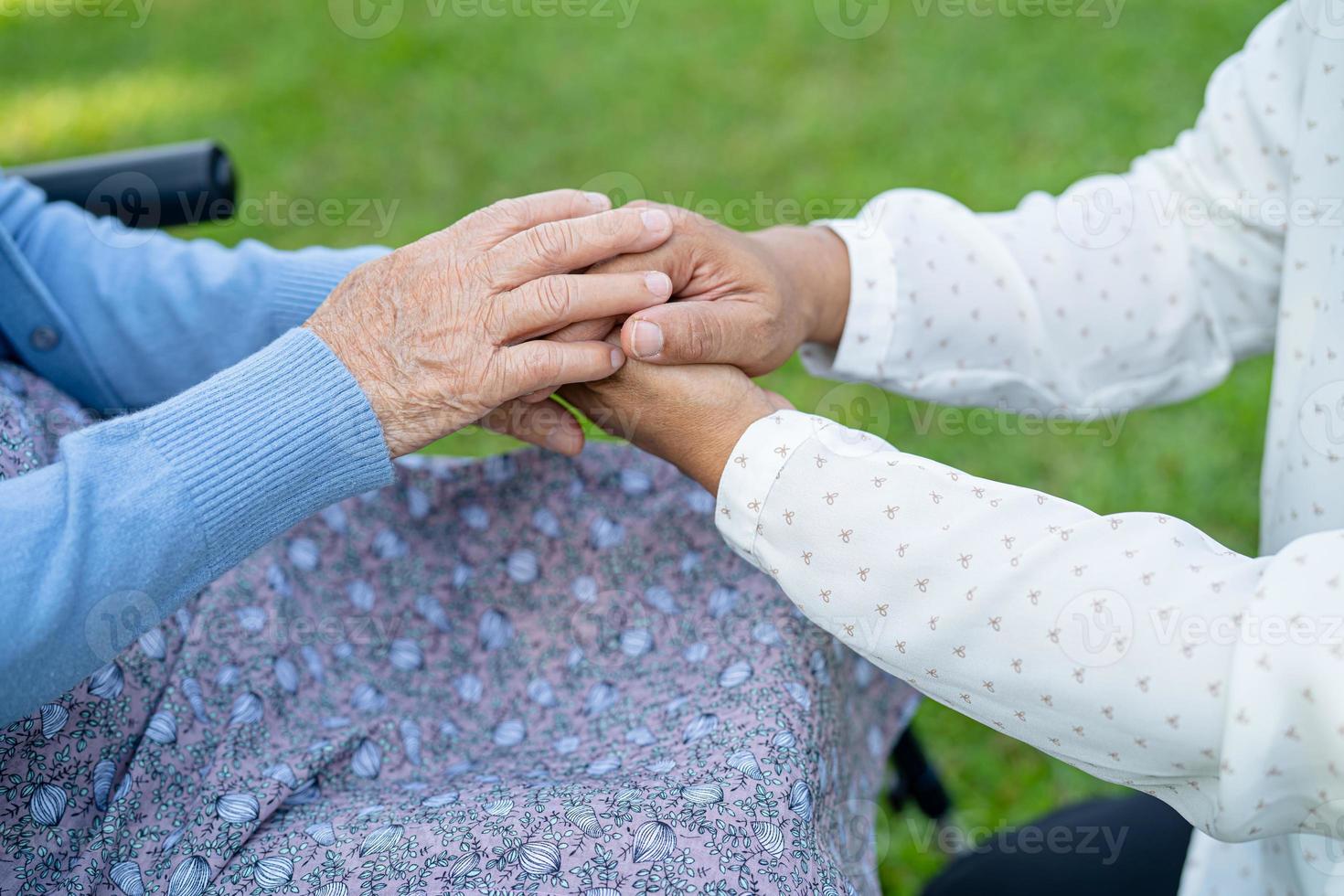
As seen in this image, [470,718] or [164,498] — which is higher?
[164,498]

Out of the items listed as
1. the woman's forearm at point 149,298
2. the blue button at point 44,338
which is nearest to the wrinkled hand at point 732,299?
the woman's forearm at point 149,298

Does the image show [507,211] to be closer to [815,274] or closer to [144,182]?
[815,274]

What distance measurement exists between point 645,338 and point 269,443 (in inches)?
13.8

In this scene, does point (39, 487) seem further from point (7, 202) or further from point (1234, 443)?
point (1234, 443)

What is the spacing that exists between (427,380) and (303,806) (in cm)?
39

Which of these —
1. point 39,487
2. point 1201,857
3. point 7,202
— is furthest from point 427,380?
point 1201,857

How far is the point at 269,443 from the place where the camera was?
35.7 inches

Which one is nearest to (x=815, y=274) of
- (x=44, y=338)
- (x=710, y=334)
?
(x=710, y=334)

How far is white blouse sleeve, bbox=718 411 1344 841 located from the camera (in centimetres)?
75

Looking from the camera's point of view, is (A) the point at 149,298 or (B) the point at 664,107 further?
(B) the point at 664,107

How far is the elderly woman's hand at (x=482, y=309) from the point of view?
1.00 metres

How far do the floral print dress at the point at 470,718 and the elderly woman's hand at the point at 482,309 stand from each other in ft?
0.59

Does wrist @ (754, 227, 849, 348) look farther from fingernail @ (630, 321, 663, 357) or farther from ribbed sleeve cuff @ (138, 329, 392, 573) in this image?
ribbed sleeve cuff @ (138, 329, 392, 573)

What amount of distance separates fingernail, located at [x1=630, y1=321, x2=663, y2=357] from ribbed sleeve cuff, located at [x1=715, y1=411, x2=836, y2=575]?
0.14 m
